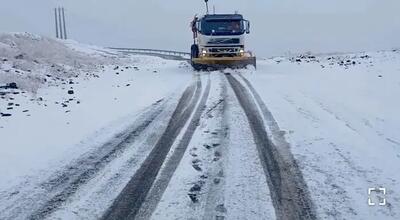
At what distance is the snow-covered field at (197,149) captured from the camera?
523 cm

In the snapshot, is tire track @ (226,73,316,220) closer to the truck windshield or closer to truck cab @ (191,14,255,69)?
truck cab @ (191,14,255,69)

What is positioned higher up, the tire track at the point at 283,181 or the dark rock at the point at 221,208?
the tire track at the point at 283,181

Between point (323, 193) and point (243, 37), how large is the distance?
834 inches

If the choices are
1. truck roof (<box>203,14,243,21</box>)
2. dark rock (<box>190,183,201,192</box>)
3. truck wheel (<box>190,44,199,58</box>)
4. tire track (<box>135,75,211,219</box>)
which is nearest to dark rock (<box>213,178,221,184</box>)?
dark rock (<box>190,183,201,192</box>)

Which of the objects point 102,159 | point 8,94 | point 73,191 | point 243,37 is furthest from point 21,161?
point 243,37

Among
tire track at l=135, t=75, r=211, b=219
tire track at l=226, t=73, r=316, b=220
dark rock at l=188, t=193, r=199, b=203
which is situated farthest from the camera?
dark rock at l=188, t=193, r=199, b=203

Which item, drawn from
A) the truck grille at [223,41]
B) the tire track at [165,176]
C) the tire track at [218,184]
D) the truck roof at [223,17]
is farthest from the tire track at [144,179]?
the truck roof at [223,17]

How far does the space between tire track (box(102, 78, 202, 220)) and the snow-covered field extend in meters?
0.10

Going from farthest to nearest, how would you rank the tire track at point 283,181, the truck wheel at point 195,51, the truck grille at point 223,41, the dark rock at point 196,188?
the truck wheel at point 195,51, the truck grille at point 223,41, the dark rock at point 196,188, the tire track at point 283,181

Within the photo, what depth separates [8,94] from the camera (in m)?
13.6

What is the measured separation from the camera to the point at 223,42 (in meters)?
25.8

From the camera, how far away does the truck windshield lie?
2569 cm

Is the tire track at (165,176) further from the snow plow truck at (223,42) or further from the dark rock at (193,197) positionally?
the snow plow truck at (223,42)

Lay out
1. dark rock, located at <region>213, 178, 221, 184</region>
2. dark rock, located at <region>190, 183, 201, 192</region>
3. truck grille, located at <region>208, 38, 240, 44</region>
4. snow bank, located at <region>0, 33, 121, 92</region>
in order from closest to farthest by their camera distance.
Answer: dark rock, located at <region>190, 183, 201, 192</region>, dark rock, located at <region>213, 178, 221, 184</region>, snow bank, located at <region>0, 33, 121, 92</region>, truck grille, located at <region>208, 38, 240, 44</region>
